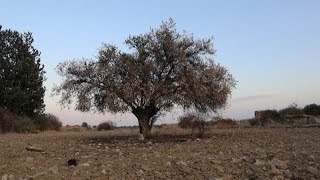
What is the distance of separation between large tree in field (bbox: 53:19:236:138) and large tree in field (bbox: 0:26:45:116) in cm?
2570

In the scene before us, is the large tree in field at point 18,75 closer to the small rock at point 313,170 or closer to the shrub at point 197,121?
the shrub at point 197,121

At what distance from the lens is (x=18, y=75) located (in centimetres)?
5253

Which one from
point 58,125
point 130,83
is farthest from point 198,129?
point 58,125

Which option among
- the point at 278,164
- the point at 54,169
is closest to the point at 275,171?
the point at 278,164

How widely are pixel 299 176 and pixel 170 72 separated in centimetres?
1574

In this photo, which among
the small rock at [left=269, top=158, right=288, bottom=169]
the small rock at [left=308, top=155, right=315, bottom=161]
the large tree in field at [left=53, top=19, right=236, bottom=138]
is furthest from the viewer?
the large tree in field at [left=53, top=19, right=236, bottom=138]

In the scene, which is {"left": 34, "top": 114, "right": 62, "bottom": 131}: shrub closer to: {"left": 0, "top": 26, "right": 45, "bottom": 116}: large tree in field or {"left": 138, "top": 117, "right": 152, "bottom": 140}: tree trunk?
{"left": 0, "top": 26, "right": 45, "bottom": 116}: large tree in field

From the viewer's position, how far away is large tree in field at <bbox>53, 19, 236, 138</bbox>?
26.7 metres

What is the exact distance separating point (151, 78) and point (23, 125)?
27.8m

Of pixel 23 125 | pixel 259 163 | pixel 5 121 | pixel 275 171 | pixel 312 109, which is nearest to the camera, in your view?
pixel 275 171

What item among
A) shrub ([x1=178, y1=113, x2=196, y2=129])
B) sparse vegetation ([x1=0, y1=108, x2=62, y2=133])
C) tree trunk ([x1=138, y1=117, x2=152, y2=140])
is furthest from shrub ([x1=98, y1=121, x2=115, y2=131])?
tree trunk ([x1=138, y1=117, x2=152, y2=140])

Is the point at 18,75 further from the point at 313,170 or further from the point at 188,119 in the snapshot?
the point at 313,170

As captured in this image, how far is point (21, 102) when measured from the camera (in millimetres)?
53344

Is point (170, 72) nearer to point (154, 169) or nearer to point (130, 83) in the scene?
point (130, 83)
